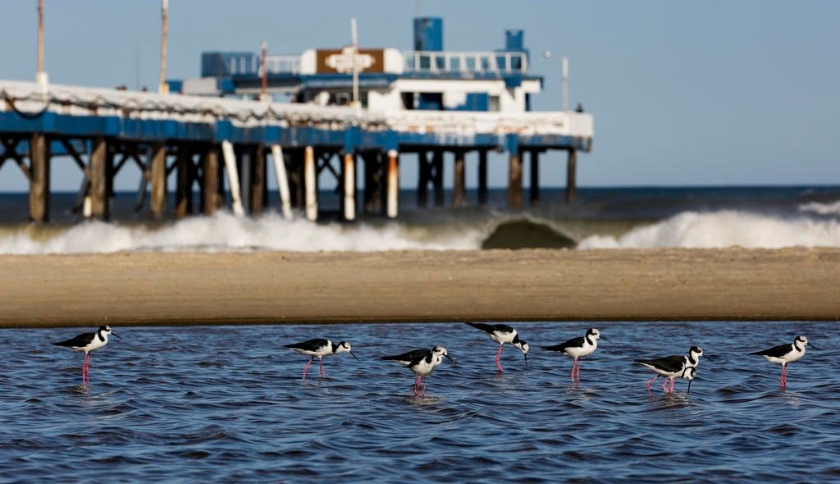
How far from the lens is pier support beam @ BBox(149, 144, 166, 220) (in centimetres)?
4109

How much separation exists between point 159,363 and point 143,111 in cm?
2489

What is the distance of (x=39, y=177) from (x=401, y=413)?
904 inches

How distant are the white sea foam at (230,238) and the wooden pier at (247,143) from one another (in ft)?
7.54

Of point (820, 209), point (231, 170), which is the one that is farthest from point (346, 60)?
point (820, 209)

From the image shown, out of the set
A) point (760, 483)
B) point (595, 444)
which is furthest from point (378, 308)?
point (760, 483)

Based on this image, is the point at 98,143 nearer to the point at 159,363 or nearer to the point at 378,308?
the point at 378,308

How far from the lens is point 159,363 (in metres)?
16.2

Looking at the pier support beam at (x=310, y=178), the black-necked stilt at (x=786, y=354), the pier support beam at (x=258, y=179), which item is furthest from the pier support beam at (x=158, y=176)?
the black-necked stilt at (x=786, y=354)

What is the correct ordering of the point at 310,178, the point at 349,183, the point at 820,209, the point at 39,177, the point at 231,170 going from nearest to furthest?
the point at 39,177 → the point at 231,170 → the point at 310,178 → the point at 349,183 → the point at 820,209

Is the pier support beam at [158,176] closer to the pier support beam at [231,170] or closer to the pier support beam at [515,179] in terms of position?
the pier support beam at [231,170]

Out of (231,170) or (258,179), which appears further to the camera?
(258,179)

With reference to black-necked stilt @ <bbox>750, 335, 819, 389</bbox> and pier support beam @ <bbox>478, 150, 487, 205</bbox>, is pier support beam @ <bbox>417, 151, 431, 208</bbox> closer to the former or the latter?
pier support beam @ <bbox>478, 150, 487, 205</bbox>

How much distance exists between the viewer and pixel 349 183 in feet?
173

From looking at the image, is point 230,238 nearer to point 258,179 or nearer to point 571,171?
point 258,179
